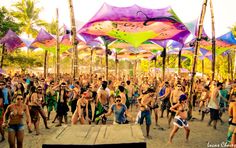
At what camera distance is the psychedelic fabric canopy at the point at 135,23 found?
1452cm

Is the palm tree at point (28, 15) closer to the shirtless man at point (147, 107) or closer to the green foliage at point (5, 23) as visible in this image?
the green foliage at point (5, 23)

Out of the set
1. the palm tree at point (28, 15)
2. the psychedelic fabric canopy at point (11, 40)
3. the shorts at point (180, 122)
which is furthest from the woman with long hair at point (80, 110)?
the palm tree at point (28, 15)

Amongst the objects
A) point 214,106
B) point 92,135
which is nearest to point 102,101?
point 214,106

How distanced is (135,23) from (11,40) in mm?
11628

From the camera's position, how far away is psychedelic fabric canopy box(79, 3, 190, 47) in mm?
14523

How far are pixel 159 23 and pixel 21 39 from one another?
11966mm

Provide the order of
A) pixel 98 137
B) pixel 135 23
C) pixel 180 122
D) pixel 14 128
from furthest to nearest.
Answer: pixel 135 23
pixel 180 122
pixel 14 128
pixel 98 137

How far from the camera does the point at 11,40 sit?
2314 centimetres

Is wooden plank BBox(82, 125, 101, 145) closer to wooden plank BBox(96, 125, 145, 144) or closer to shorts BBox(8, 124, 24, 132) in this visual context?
wooden plank BBox(96, 125, 145, 144)

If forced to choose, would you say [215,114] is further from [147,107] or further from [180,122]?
[180,122]

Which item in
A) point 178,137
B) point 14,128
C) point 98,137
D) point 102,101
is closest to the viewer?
point 98,137

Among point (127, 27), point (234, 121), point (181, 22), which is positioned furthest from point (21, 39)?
point (234, 121)

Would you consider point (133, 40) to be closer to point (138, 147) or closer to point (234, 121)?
point (234, 121)

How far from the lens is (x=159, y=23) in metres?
15.5
